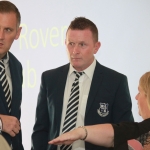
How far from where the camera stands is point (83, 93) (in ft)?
9.66

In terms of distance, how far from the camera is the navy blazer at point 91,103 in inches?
112

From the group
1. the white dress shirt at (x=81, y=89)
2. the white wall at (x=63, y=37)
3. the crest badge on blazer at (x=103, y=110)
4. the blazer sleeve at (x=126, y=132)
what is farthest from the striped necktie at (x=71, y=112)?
the white wall at (x=63, y=37)

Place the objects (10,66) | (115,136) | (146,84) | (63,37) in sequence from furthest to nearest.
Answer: (63,37)
(10,66)
(146,84)
(115,136)

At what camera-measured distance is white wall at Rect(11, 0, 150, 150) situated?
386 centimetres

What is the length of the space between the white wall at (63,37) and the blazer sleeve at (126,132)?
6.12ft

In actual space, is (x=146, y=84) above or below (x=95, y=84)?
above

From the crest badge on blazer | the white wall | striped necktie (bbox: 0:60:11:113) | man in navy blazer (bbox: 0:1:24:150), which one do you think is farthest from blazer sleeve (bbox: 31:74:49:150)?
the white wall

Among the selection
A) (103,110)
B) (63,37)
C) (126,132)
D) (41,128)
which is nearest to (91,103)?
(103,110)

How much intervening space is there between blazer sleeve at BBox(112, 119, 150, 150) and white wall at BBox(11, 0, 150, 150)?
73.5 inches

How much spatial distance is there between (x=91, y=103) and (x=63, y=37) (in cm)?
144

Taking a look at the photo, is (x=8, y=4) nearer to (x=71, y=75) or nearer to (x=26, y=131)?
(x=71, y=75)

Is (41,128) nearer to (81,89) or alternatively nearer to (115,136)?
(81,89)

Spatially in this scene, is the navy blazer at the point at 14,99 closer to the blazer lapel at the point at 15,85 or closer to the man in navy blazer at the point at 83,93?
the blazer lapel at the point at 15,85

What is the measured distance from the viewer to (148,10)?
3.83 meters
